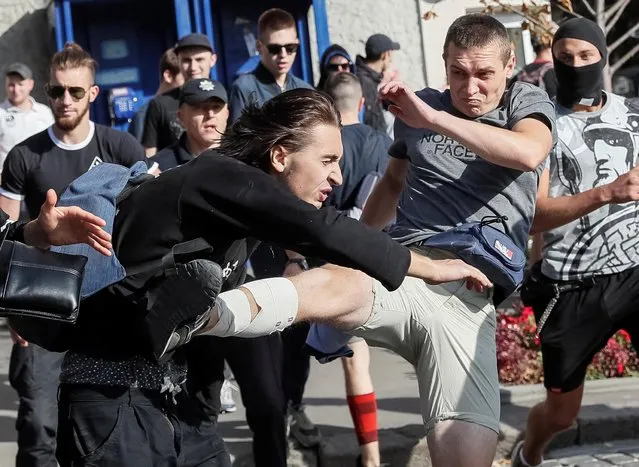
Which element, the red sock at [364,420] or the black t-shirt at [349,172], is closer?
the red sock at [364,420]

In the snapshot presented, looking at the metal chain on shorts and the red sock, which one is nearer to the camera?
the metal chain on shorts

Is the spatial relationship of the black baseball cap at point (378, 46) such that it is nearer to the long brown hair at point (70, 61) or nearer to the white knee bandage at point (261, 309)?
the long brown hair at point (70, 61)

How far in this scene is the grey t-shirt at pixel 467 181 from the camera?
494 cm

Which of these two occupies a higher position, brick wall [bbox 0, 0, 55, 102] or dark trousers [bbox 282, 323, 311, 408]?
brick wall [bbox 0, 0, 55, 102]

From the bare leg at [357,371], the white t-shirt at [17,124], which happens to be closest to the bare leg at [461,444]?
the bare leg at [357,371]

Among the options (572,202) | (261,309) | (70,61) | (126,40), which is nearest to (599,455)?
(572,202)

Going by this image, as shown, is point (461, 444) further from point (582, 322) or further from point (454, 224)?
point (582, 322)

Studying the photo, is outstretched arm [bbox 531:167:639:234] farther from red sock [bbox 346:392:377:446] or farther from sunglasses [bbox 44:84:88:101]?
sunglasses [bbox 44:84:88:101]

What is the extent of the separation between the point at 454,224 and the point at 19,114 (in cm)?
612

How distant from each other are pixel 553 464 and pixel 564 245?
4.33ft

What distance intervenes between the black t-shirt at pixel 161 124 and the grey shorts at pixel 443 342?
3664 mm

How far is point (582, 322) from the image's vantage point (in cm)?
607

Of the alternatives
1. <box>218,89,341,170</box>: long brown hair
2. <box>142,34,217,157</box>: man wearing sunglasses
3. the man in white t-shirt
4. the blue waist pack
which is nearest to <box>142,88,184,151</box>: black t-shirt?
<box>142,34,217,157</box>: man wearing sunglasses

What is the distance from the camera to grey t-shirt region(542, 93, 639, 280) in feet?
19.5
